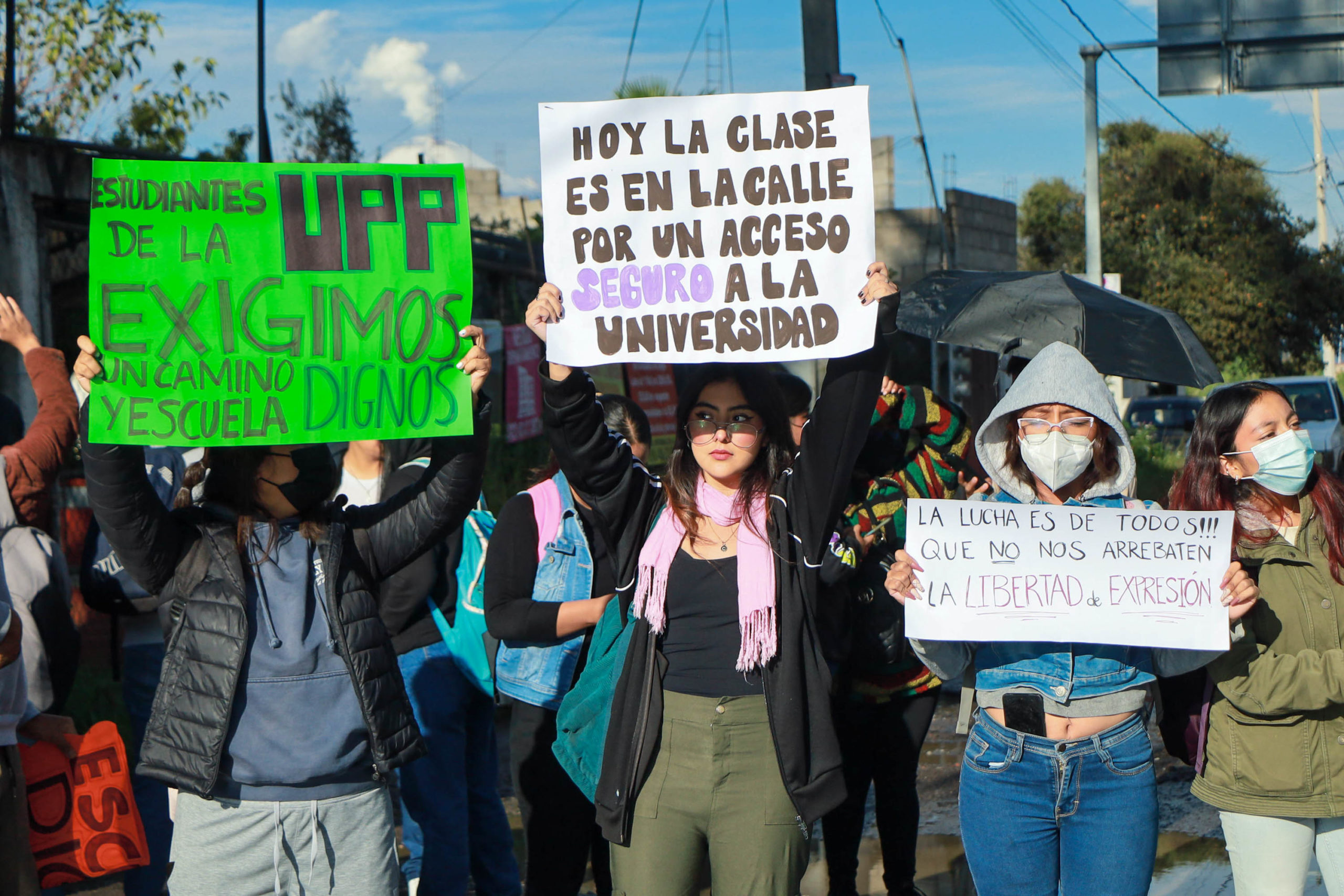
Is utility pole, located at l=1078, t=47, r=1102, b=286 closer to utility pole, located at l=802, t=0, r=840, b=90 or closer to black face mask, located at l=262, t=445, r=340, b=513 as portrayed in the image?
utility pole, located at l=802, t=0, r=840, b=90

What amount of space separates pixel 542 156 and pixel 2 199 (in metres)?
5.57

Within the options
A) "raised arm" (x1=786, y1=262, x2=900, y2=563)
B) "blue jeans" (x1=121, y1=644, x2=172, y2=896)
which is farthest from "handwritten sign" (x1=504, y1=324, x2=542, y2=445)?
"raised arm" (x1=786, y1=262, x2=900, y2=563)

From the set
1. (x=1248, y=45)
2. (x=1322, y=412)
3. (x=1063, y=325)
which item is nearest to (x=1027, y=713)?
(x=1063, y=325)

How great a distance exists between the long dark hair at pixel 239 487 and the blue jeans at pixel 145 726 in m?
1.46

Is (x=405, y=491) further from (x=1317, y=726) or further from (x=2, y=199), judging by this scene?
(x=2, y=199)

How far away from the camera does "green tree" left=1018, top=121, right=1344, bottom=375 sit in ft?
97.7

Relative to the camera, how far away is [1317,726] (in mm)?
3123

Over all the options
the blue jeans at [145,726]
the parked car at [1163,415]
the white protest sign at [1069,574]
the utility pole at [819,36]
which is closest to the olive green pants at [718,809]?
Result: the white protest sign at [1069,574]

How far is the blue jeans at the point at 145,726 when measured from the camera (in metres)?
4.44

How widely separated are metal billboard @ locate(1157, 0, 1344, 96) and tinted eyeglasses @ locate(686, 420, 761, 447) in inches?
501

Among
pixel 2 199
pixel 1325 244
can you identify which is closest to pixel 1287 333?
pixel 1325 244

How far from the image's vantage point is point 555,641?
3.92 metres

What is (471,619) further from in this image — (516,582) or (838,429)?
(838,429)

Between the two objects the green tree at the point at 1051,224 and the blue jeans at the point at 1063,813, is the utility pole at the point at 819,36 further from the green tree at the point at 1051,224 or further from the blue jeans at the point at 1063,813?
the green tree at the point at 1051,224
